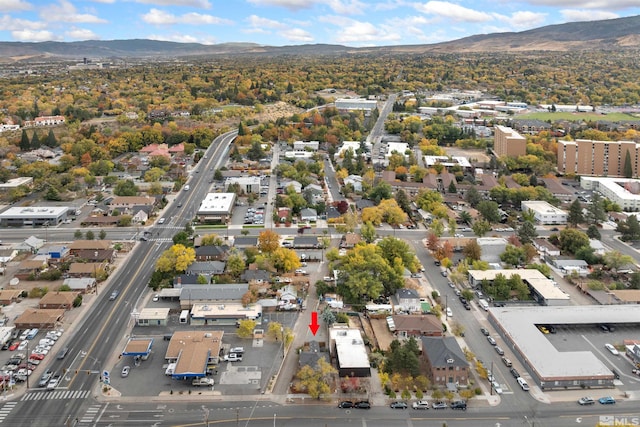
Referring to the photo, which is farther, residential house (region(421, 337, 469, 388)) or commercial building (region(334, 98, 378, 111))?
commercial building (region(334, 98, 378, 111))

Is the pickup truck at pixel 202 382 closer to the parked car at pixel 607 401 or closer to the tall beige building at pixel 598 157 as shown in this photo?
the parked car at pixel 607 401

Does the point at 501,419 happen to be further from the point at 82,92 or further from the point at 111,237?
the point at 82,92

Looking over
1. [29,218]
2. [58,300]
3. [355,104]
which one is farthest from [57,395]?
[355,104]

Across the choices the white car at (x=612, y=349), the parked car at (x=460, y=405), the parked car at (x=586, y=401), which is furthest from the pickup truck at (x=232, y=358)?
the white car at (x=612, y=349)

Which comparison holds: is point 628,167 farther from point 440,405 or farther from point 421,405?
point 421,405

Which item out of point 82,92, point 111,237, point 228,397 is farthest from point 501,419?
point 82,92

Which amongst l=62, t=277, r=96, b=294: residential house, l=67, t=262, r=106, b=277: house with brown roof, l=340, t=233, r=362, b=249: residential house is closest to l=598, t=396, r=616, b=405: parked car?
l=340, t=233, r=362, b=249: residential house

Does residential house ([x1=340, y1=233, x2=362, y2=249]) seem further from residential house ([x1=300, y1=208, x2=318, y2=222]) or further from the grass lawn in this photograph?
the grass lawn
